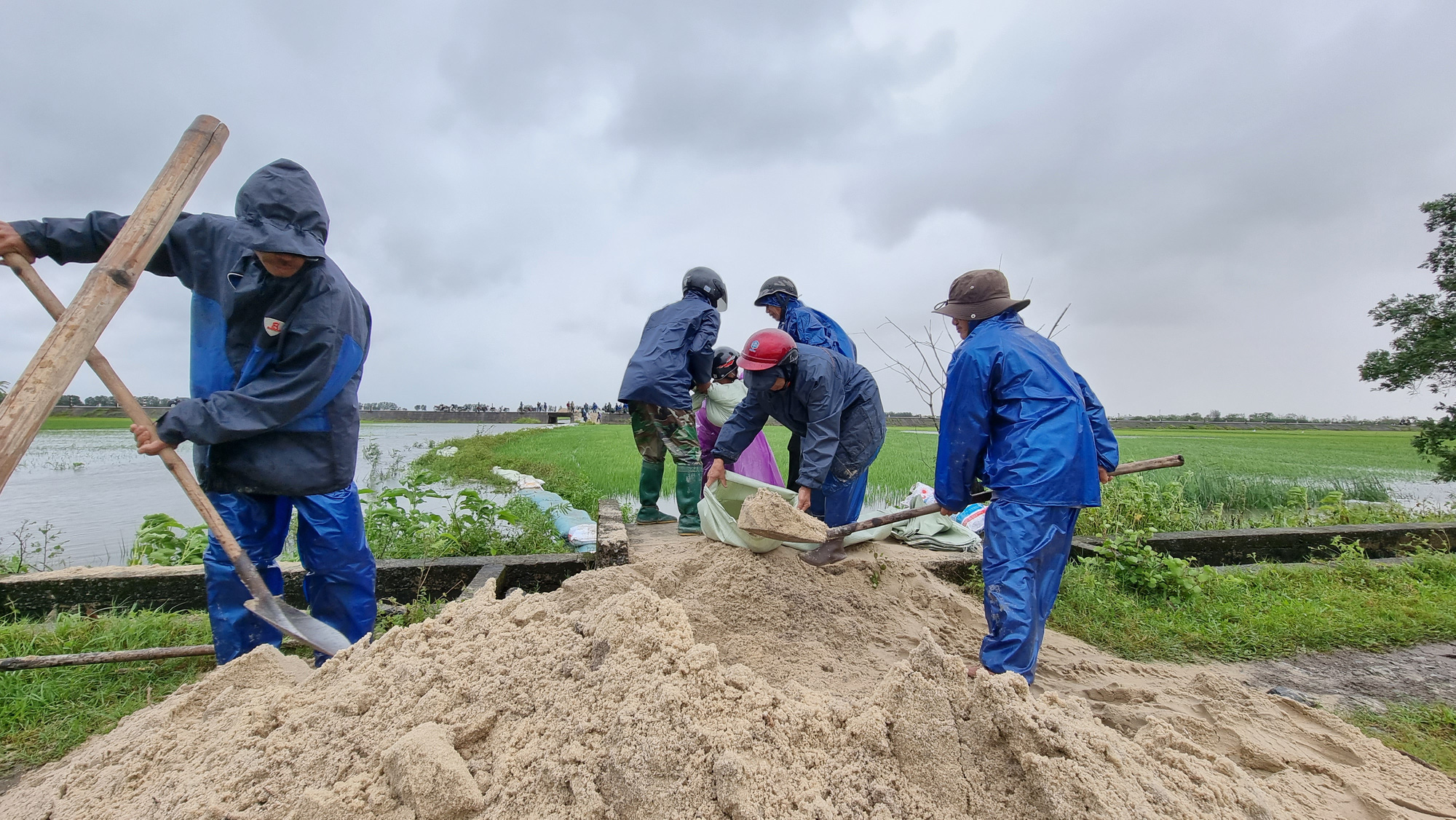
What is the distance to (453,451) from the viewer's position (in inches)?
592

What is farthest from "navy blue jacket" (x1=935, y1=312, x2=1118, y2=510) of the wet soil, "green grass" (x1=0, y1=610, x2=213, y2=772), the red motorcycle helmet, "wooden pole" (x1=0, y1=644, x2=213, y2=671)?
"green grass" (x1=0, y1=610, x2=213, y2=772)

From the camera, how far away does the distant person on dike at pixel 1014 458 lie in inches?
92.6

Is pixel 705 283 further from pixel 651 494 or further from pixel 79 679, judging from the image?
pixel 79 679

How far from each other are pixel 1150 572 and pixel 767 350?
2.86 metres

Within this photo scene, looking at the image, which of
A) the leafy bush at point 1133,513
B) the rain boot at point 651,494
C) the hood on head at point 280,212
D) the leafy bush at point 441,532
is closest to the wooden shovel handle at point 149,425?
the hood on head at point 280,212

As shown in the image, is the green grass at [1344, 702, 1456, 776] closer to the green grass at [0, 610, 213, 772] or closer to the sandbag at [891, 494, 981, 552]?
the sandbag at [891, 494, 981, 552]

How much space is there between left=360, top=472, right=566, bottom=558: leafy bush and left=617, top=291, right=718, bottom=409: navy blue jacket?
4.68 feet

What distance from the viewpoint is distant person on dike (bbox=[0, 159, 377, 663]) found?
226 cm

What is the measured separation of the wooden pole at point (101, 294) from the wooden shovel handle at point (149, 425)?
27cm

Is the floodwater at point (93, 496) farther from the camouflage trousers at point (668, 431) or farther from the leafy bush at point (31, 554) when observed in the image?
the camouflage trousers at point (668, 431)

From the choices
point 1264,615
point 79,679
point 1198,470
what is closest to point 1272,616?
point 1264,615

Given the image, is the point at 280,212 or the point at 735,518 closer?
the point at 280,212

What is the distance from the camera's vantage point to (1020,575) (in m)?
2.34

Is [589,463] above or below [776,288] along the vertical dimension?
below
